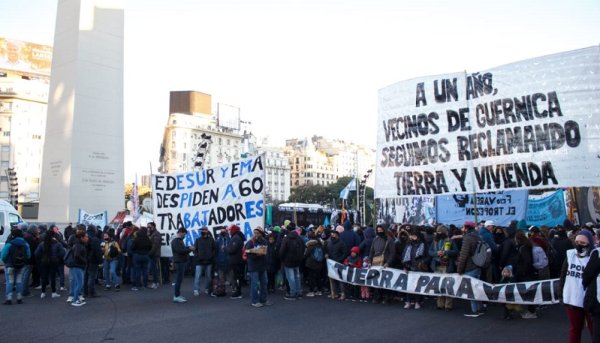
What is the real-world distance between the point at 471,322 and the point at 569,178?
10.8 feet

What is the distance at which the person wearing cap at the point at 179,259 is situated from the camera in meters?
11.9

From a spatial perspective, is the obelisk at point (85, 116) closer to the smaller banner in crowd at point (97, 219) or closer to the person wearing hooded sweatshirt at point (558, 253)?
the smaller banner in crowd at point (97, 219)

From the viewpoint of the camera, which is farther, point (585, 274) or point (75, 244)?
point (75, 244)

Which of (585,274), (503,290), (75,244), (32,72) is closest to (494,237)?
(503,290)

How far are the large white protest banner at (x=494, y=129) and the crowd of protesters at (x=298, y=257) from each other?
1.18m

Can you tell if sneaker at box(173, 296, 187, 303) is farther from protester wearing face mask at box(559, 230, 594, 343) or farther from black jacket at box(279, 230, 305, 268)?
protester wearing face mask at box(559, 230, 594, 343)

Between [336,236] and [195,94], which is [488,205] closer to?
[336,236]

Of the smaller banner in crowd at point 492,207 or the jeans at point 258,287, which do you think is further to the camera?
the smaller banner in crowd at point 492,207

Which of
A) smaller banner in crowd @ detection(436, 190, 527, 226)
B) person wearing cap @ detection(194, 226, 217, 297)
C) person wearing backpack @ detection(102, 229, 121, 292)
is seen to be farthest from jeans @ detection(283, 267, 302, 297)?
smaller banner in crowd @ detection(436, 190, 527, 226)

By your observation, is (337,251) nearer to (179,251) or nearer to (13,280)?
(179,251)

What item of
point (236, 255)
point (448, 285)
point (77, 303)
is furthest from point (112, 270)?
point (448, 285)

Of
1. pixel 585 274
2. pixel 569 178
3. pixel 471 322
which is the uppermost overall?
pixel 569 178

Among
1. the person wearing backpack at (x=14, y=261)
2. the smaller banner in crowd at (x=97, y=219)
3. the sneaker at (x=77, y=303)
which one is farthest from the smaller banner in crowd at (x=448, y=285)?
the smaller banner in crowd at (x=97, y=219)

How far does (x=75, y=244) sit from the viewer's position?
462 inches
